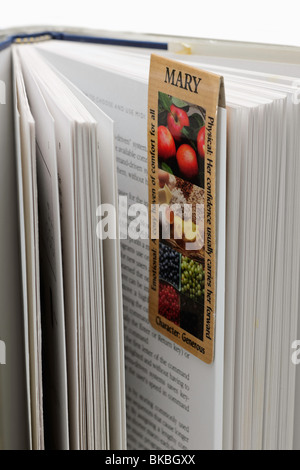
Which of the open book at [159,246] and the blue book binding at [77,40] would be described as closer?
the open book at [159,246]

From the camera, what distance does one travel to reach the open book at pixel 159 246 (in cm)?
66

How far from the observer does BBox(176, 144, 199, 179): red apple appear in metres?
0.68

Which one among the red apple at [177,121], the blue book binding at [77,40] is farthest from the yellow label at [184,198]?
the blue book binding at [77,40]

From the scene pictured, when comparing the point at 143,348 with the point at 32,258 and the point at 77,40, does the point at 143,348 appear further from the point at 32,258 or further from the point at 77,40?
the point at 77,40

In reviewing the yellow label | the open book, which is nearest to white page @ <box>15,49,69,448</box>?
the open book

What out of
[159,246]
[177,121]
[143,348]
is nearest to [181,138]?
[177,121]

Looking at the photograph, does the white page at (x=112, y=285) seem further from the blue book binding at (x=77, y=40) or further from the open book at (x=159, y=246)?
the blue book binding at (x=77, y=40)

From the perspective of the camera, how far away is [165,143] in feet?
2.35

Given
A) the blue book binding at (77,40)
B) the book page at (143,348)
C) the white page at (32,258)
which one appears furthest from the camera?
the blue book binding at (77,40)

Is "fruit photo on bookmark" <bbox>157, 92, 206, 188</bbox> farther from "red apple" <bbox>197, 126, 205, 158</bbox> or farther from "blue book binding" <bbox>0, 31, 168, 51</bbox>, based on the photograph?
"blue book binding" <bbox>0, 31, 168, 51</bbox>

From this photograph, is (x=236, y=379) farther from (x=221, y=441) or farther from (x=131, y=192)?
(x=131, y=192)

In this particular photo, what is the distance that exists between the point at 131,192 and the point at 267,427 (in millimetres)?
335

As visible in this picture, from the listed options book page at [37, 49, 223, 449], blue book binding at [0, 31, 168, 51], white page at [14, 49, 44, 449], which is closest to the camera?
white page at [14, 49, 44, 449]
